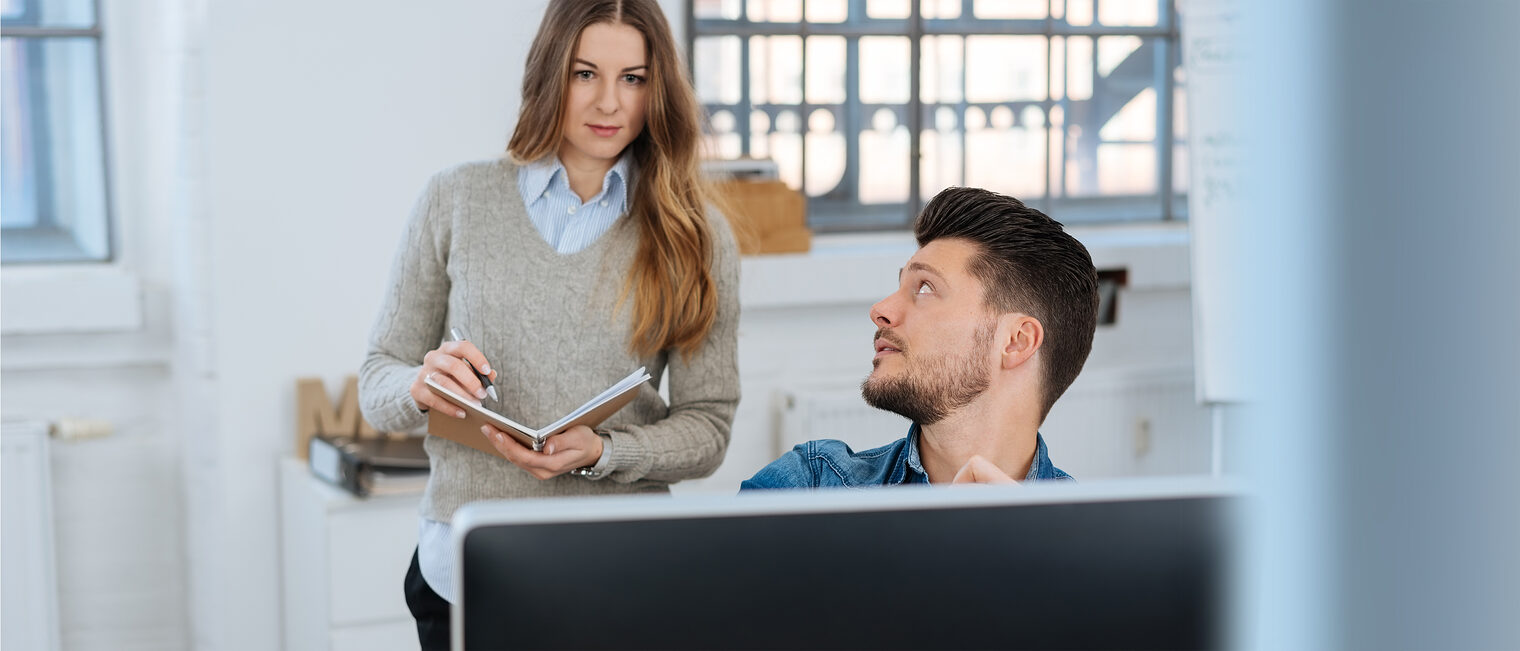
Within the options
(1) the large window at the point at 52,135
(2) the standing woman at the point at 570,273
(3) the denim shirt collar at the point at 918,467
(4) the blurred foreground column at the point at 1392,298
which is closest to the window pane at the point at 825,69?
(1) the large window at the point at 52,135

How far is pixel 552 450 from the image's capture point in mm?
1581

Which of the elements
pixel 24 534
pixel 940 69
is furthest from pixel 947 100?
pixel 24 534

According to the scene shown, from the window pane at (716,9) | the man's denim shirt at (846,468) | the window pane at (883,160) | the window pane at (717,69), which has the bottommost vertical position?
the man's denim shirt at (846,468)

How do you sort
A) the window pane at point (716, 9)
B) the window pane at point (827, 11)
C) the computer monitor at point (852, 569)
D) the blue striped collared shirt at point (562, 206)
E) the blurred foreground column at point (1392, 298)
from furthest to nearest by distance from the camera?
the window pane at point (827, 11) → the window pane at point (716, 9) → the blue striped collared shirt at point (562, 206) → the computer monitor at point (852, 569) → the blurred foreground column at point (1392, 298)

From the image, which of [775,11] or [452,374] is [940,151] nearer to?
[775,11]

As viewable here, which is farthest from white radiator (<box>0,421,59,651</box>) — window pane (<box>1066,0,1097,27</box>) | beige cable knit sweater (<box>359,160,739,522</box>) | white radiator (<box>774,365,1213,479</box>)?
window pane (<box>1066,0,1097,27</box>)

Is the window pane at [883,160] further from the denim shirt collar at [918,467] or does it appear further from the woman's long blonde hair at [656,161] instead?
the denim shirt collar at [918,467]

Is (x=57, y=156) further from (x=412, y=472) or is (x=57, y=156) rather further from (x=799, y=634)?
(x=799, y=634)

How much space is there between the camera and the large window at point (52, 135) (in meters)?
2.86

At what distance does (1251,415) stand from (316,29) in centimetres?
273

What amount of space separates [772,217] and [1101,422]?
3.28 ft

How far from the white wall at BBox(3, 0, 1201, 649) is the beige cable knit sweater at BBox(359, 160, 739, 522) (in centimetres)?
111

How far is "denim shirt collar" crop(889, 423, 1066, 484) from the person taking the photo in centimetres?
146

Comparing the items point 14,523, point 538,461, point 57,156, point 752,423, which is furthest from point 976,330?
point 57,156
